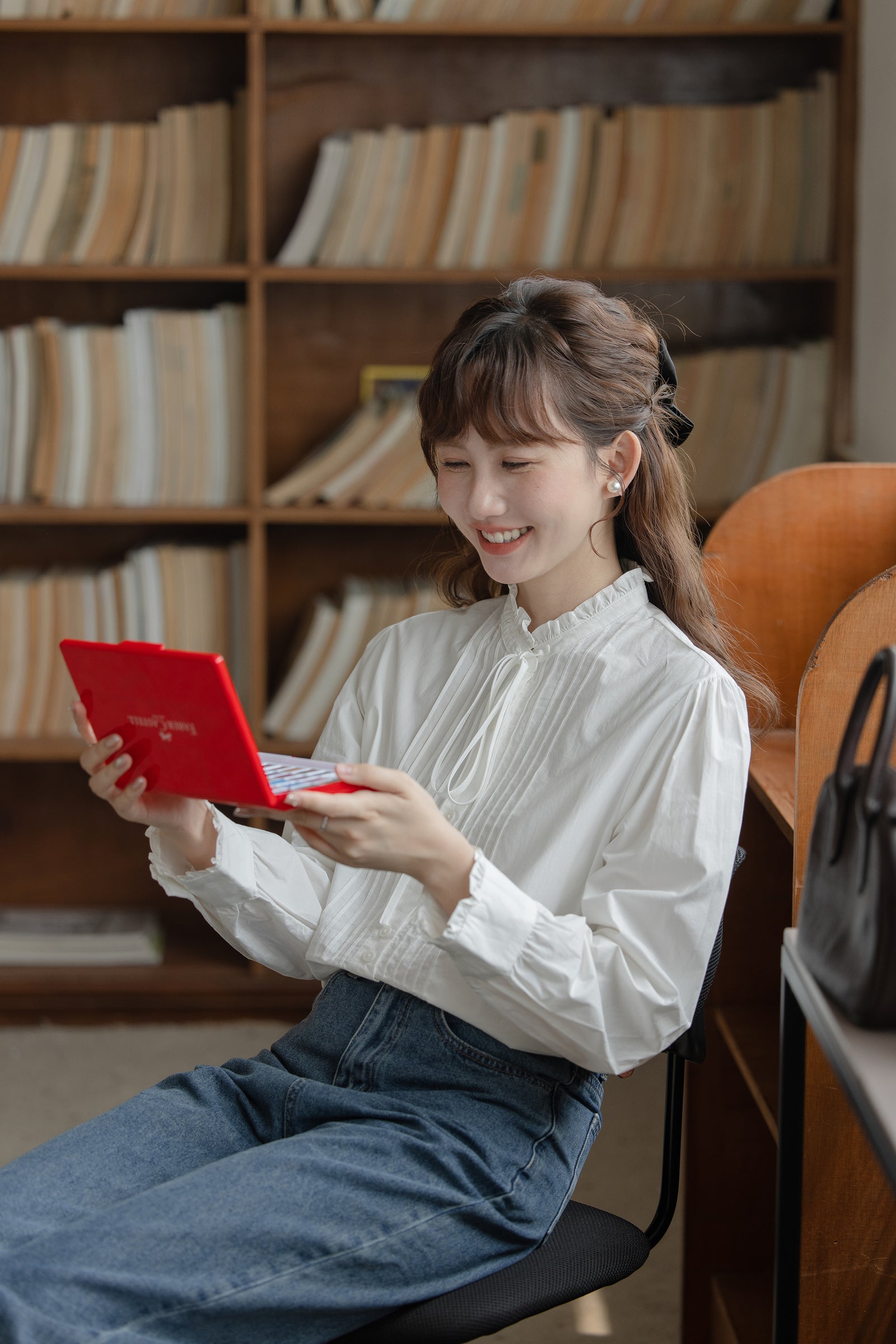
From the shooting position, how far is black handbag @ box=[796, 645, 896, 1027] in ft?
2.77

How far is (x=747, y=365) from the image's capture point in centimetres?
260

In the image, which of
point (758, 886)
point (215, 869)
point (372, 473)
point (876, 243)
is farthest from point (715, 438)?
point (215, 869)

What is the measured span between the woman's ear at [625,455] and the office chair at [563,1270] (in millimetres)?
400

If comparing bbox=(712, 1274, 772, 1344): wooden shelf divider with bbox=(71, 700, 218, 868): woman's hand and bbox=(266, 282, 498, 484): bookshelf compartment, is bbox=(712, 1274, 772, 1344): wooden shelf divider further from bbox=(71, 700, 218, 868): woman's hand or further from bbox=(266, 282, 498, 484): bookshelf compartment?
bbox=(266, 282, 498, 484): bookshelf compartment

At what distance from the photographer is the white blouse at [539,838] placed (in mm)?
1094

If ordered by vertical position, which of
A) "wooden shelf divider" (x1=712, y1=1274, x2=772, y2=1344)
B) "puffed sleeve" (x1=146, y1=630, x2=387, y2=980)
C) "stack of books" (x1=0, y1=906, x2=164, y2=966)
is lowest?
"stack of books" (x1=0, y1=906, x2=164, y2=966)

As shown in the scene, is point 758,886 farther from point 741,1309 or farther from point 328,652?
point 328,652

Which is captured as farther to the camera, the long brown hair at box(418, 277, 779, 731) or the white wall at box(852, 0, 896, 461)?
the white wall at box(852, 0, 896, 461)

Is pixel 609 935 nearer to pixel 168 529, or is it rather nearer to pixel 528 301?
pixel 528 301

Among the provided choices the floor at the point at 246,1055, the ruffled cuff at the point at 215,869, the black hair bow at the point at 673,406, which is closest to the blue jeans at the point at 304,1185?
the ruffled cuff at the point at 215,869

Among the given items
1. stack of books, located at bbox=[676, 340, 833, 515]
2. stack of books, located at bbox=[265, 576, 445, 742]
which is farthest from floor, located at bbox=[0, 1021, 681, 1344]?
stack of books, located at bbox=[676, 340, 833, 515]

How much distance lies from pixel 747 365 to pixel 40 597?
1509mm

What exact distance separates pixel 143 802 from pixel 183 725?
0.22 m

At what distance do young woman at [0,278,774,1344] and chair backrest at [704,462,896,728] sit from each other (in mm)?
285
